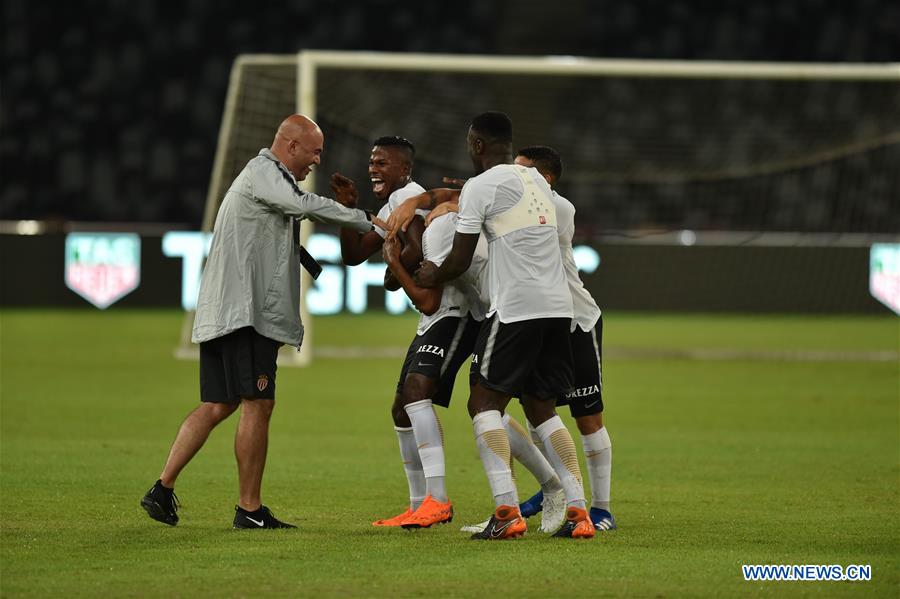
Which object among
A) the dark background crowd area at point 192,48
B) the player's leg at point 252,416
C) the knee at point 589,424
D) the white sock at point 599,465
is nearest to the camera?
the player's leg at point 252,416

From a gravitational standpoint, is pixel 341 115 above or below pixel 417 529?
above

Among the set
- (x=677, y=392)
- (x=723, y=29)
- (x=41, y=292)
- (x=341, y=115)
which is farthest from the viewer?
(x=723, y=29)

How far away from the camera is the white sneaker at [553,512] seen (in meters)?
6.39

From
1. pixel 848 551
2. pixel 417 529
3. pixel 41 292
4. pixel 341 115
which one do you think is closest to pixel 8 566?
pixel 417 529

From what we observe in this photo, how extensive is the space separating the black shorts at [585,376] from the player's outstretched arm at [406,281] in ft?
2.35

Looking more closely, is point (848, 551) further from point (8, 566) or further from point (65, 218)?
point (65, 218)

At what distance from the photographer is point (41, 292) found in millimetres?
24234

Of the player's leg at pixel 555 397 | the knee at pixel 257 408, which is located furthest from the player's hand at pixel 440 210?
the knee at pixel 257 408

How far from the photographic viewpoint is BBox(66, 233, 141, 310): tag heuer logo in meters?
23.7

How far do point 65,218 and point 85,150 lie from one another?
5.24ft

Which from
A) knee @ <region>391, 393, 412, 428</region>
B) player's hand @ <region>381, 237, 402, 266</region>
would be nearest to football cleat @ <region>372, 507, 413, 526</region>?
knee @ <region>391, 393, 412, 428</region>

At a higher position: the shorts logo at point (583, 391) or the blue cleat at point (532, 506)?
the shorts logo at point (583, 391)

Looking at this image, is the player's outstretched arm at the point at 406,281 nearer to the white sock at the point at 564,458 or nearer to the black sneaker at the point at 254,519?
the white sock at the point at 564,458

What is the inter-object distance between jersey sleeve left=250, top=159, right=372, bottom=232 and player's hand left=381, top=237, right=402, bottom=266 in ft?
0.47
